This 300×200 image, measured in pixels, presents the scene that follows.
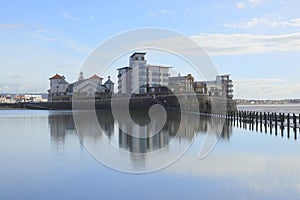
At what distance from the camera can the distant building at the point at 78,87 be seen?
83.3m

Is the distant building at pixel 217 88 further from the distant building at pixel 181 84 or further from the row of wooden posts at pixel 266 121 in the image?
the row of wooden posts at pixel 266 121

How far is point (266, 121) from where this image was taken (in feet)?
89.5

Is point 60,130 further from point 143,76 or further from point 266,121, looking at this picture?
point 143,76

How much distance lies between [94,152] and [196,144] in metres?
5.48

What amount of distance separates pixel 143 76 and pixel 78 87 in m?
15.4

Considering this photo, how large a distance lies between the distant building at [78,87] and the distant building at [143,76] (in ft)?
22.7

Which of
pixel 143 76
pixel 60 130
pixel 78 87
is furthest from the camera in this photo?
pixel 78 87

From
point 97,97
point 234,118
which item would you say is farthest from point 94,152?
point 97,97

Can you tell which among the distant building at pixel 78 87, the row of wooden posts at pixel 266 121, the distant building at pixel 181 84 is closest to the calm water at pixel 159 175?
the row of wooden posts at pixel 266 121

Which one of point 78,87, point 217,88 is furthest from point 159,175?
point 78,87

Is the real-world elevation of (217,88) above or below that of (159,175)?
above

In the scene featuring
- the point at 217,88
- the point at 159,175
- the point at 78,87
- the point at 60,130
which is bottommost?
the point at 159,175

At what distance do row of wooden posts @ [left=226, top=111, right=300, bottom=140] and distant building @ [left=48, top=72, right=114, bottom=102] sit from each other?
48.0 metres

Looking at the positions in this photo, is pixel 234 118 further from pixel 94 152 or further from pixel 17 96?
pixel 17 96
